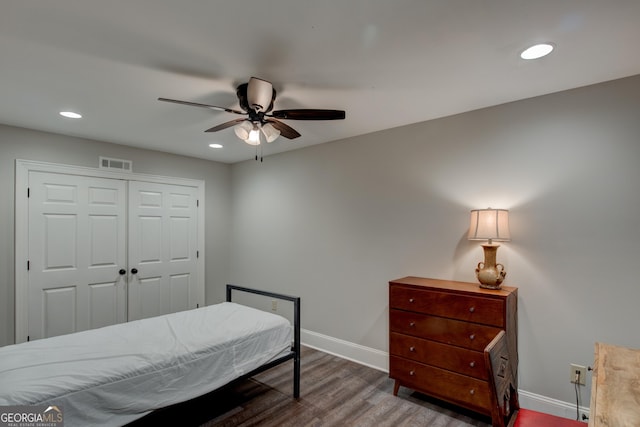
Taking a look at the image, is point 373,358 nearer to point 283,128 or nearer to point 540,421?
point 540,421

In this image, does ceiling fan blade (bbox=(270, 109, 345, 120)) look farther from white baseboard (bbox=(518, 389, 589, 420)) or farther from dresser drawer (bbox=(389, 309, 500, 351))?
white baseboard (bbox=(518, 389, 589, 420))

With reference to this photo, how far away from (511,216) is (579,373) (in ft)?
3.93

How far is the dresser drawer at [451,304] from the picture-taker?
7.32 ft

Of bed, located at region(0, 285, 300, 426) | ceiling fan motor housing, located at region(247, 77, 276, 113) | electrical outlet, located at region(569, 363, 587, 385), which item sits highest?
ceiling fan motor housing, located at region(247, 77, 276, 113)

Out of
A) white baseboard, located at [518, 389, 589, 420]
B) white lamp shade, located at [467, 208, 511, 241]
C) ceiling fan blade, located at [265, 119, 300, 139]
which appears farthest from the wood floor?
ceiling fan blade, located at [265, 119, 300, 139]

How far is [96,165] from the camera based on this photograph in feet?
12.3

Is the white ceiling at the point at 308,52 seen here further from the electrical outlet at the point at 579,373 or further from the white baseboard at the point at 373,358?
the white baseboard at the point at 373,358

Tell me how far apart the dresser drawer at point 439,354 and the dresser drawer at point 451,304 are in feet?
0.81

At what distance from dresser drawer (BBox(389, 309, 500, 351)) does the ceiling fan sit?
5.68 ft

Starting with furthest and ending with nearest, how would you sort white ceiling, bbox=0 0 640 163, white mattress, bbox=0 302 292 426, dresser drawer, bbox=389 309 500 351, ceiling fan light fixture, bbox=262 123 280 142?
ceiling fan light fixture, bbox=262 123 280 142 → dresser drawer, bbox=389 309 500 351 → white mattress, bbox=0 302 292 426 → white ceiling, bbox=0 0 640 163

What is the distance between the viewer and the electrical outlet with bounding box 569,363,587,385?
7.30 ft

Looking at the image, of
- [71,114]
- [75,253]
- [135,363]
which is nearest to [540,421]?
[135,363]

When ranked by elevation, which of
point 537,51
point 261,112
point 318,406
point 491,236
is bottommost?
point 318,406

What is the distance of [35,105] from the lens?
265cm
